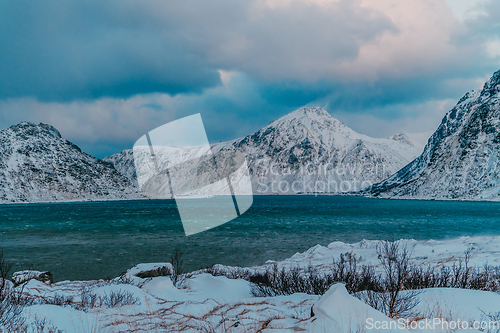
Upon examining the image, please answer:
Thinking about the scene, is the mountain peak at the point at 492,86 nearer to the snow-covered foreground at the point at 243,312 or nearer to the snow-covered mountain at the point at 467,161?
the snow-covered mountain at the point at 467,161

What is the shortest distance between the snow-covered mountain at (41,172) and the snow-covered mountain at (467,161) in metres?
189

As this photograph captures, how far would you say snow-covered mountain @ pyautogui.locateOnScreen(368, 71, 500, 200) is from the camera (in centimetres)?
12244

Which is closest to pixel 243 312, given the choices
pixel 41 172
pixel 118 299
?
pixel 118 299

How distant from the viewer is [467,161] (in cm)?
13150

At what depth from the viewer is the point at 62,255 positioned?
26.2 meters

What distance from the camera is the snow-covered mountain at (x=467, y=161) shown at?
12244cm

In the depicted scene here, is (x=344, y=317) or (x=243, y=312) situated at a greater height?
(x=344, y=317)

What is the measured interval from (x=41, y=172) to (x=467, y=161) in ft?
735

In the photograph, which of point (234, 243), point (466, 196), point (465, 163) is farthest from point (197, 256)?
point (465, 163)

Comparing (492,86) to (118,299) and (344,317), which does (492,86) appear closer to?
(344,317)

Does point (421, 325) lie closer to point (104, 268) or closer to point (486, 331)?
point (486, 331)

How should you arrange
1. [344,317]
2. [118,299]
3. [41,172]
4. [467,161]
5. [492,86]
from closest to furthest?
[344,317] < [118,299] < [467,161] < [492,86] < [41,172]

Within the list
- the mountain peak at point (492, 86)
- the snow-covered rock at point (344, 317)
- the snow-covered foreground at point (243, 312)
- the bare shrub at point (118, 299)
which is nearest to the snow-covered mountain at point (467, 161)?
the mountain peak at point (492, 86)

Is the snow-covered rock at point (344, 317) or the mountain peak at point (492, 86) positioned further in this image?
the mountain peak at point (492, 86)
